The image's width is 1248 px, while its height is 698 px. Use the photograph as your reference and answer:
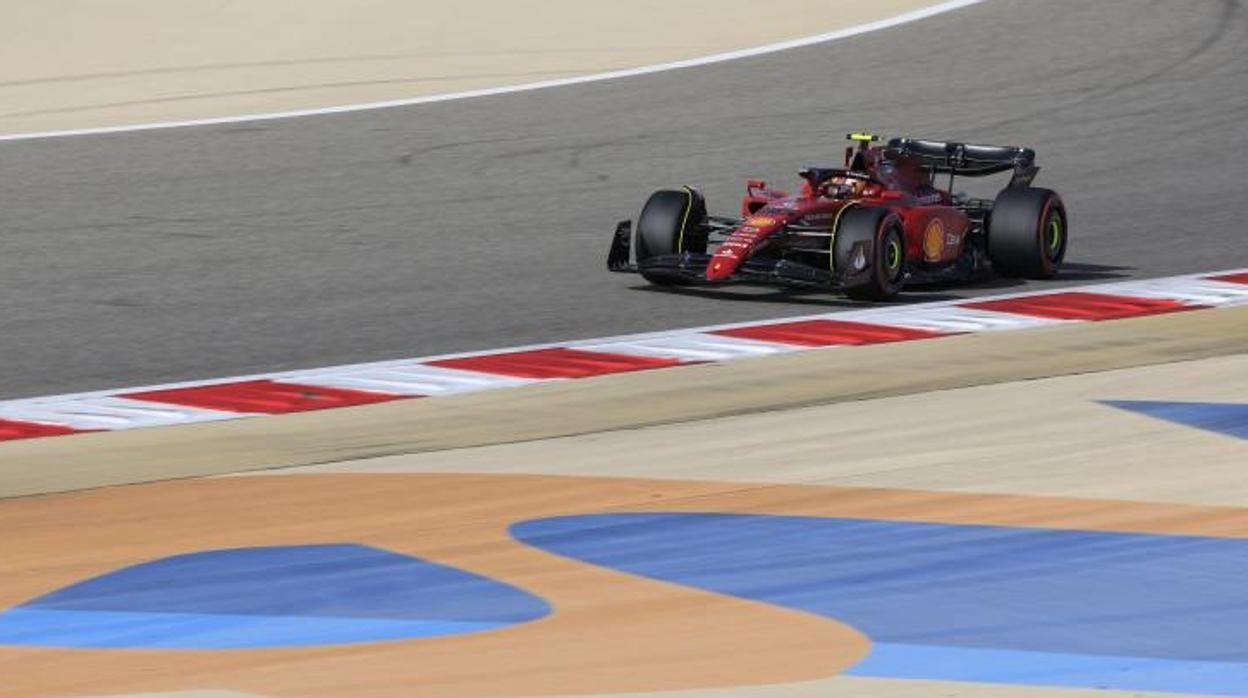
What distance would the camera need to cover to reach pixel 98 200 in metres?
16.8

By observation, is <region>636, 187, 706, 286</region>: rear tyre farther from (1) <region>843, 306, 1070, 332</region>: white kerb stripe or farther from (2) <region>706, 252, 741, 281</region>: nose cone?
(1) <region>843, 306, 1070, 332</region>: white kerb stripe

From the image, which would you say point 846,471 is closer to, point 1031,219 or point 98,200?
point 1031,219

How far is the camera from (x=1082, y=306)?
43.5 ft

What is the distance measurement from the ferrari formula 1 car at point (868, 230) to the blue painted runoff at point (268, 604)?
5.49 m

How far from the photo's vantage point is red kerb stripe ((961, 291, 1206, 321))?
13.0m

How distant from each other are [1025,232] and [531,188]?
4.12m

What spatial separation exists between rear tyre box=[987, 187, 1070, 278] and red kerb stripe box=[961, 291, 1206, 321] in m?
0.45

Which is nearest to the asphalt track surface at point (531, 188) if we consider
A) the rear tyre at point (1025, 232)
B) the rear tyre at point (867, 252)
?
the rear tyre at point (1025, 232)

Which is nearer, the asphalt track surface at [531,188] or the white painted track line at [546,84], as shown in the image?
the asphalt track surface at [531,188]

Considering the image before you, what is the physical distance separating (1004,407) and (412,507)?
2759 millimetres

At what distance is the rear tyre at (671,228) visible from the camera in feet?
45.3

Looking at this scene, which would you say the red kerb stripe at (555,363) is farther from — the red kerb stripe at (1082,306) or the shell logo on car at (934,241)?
the shell logo on car at (934,241)

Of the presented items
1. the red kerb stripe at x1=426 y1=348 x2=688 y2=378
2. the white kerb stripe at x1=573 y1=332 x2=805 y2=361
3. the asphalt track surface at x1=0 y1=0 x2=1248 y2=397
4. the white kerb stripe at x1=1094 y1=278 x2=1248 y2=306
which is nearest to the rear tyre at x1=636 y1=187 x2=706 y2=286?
the asphalt track surface at x1=0 y1=0 x2=1248 y2=397

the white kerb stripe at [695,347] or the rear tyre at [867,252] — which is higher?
the rear tyre at [867,252]
